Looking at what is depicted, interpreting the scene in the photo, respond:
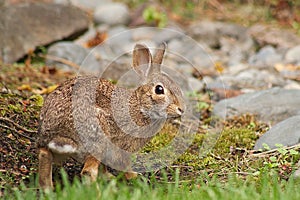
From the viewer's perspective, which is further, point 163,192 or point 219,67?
point 219,67

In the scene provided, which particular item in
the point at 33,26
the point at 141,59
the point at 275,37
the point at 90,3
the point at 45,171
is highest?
the point at 90,3

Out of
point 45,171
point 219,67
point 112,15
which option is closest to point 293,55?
point 219,67

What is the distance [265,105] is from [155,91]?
107 inches

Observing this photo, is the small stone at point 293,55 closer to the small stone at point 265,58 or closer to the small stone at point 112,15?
the small stone at point 265,58

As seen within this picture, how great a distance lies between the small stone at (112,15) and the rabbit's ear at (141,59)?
310 inches

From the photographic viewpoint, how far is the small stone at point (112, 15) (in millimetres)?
13266

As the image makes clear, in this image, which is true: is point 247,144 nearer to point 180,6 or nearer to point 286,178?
point 286,178

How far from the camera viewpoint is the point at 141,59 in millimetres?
5496

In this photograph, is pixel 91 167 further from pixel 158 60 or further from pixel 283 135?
pixel 283 135

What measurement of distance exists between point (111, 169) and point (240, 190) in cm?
159

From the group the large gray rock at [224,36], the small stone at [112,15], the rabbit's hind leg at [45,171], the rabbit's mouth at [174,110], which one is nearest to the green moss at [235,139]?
the rabbit's mouth at [174,110]

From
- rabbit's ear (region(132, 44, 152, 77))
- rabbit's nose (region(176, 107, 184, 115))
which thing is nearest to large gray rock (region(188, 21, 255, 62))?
rabbit's ear (region(132, 44, 152, 77))

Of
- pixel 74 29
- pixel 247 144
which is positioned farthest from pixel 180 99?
pixel 74 29

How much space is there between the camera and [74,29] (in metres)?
11.1
